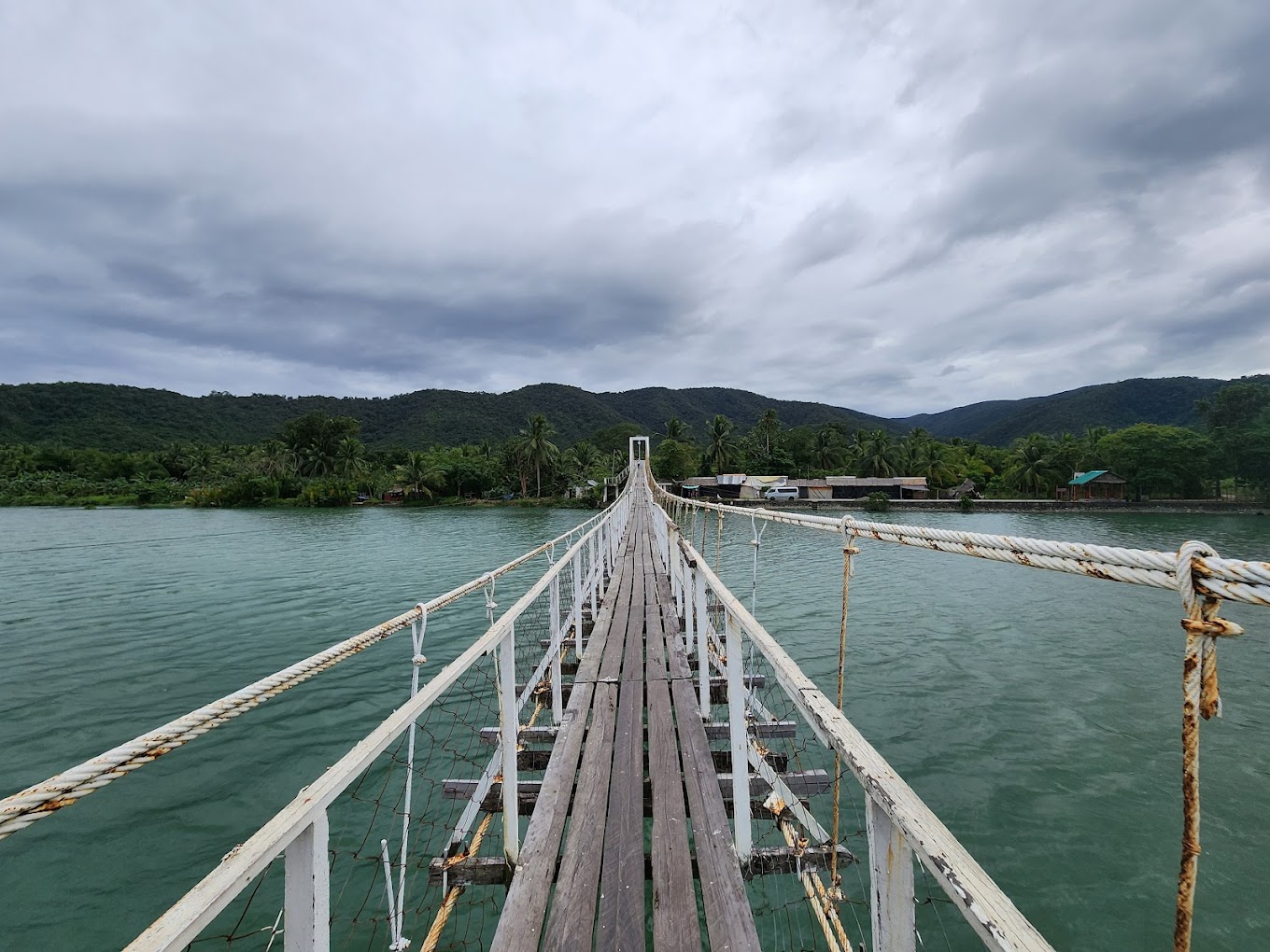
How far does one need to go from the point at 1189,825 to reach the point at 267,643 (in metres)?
11.2

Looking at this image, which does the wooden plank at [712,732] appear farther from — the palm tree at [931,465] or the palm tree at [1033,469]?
the palm tree at [1033,469]

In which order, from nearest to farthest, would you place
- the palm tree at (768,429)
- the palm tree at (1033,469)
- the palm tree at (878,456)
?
1. the palm tree at (1033,469)
2. the palm tree at (878,456)
3. the palm tree at (768,429)

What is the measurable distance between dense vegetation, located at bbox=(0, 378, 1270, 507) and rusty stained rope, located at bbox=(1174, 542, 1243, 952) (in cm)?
5075

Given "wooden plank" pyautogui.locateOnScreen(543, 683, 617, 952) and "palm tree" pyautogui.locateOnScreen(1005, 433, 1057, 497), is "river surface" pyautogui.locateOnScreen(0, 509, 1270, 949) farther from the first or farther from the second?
"palm tree" pyautogui.locateOnScreen(1005, 433, 1057, 497)

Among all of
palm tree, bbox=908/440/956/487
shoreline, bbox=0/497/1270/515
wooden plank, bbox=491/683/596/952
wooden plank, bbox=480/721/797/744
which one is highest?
palm tree, bbox=908/440/956/487

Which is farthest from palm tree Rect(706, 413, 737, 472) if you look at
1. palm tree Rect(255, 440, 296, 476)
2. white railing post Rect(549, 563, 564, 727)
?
white railing post Rect(549, 563, 564, 727)

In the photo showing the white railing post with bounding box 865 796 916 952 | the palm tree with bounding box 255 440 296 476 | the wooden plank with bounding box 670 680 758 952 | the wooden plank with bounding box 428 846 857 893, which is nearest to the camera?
the white railing post with bounding box 865 796 916 952

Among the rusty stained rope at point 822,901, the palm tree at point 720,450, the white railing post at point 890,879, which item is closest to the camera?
the white railing post at point 890,879

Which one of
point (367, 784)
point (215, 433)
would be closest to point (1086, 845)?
point (367, 784)

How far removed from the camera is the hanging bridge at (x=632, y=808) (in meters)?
0.82

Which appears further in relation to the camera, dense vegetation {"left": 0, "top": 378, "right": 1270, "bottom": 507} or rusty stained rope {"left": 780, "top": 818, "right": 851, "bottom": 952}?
dense vegetation {"left": 0, "top": 378, "right": 1270, "bottom": 507}

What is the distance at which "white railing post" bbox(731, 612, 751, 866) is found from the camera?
2113 mm

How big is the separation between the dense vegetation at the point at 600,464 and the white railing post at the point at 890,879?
50544 millimetres

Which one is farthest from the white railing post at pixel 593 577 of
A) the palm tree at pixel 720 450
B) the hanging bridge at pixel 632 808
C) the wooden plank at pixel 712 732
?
the palm tree at pixel 720 450
